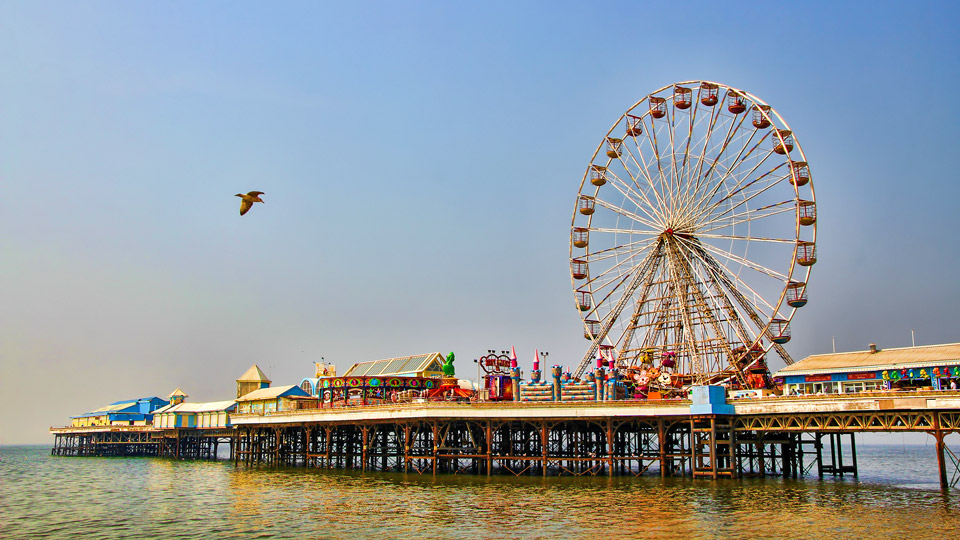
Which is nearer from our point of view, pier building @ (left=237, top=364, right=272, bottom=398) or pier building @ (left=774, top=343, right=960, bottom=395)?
pier building @ (left=774, top=343, right=960, bottom=395)

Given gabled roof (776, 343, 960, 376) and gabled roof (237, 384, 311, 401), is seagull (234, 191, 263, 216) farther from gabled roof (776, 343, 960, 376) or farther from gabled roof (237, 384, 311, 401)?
gabled roof (237, 384, 311, 401)

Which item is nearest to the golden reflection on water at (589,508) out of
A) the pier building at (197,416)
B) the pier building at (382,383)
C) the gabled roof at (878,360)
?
the gabled roof at (878,360)

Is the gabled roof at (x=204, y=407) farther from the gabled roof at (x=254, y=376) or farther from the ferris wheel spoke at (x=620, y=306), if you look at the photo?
the ferris wheel spoke at (x=620, y=306)

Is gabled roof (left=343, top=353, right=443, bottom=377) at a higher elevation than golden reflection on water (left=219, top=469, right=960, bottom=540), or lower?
higher

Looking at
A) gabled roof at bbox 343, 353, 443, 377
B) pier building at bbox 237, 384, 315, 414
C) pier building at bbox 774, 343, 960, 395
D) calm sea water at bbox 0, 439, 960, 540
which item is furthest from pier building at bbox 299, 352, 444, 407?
pier building at bbox 774, 343, 960, 395

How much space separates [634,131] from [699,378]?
22215mm

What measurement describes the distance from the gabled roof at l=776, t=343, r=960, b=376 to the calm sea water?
7.65m

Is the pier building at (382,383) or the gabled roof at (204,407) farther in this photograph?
the gabled roof at (204,407)

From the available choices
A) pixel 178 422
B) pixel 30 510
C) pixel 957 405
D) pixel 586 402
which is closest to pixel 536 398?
pixel 586 402

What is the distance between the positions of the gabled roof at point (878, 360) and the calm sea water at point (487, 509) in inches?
301

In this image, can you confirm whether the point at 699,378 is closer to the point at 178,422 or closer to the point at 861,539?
the point at 861,539

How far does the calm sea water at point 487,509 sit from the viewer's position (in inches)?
1243

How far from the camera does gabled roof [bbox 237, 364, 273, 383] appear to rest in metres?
111

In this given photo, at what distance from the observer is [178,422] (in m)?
106
